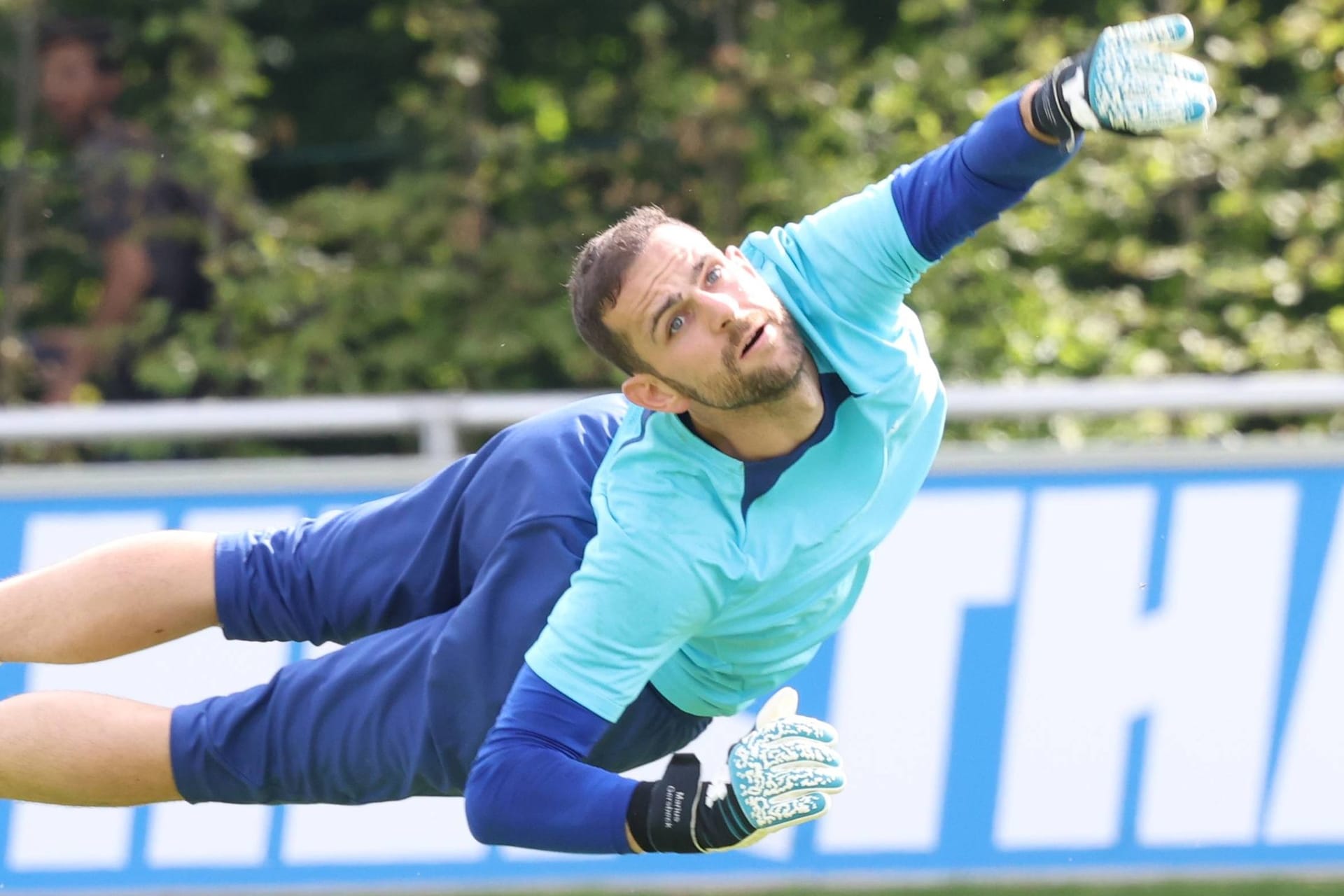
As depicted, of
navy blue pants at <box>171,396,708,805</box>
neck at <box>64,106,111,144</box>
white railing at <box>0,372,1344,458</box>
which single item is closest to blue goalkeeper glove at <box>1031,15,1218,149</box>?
navy blue pants at <box>171,396,708,805</box>

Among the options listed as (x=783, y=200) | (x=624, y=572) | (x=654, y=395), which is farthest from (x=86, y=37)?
(x=624, y=572)

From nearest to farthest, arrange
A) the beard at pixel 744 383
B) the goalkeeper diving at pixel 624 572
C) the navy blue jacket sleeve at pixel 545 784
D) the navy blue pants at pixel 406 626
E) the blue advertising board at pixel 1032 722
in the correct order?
the navy blue jacket sleeve at pixel 545 784, the goalkeeper diving at pixel 624 572, the beard at pixel 744 383, the navy blue pants at pixel 406 626, the blue advertising board at pixel 1032 722

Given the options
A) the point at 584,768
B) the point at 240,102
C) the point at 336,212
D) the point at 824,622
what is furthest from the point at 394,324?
the point at 584,768

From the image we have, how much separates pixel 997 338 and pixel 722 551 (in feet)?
11.5

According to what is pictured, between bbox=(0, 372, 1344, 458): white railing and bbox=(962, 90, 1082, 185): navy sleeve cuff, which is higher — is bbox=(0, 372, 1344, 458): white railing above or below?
below

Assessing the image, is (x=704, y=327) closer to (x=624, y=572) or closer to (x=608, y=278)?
(x=608, y=278)

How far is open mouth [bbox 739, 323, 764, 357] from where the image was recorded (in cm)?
312

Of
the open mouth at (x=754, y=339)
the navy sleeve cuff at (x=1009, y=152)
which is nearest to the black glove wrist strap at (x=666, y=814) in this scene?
the open mouth at (x=754, y=339)

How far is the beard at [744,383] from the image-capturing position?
311 cm

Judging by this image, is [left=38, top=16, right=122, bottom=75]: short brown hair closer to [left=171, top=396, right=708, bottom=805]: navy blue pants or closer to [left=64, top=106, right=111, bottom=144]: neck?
[left=64, top=106, right=111, bottom=144]: neck

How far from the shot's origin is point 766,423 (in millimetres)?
3188

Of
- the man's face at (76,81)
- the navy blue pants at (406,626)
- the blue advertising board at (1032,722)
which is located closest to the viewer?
the navy blue pants at (406,626)

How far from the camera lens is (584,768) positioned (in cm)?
294

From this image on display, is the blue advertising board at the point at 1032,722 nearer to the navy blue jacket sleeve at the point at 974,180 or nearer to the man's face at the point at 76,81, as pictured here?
the navy blue jacket sleeve at the point at 974,180
